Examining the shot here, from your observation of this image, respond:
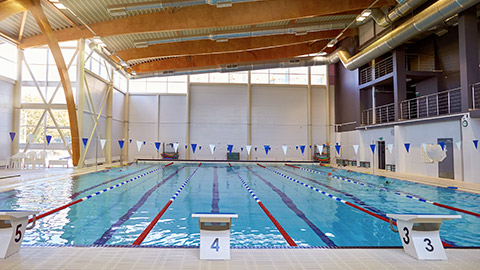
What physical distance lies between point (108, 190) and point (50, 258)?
15.3ft

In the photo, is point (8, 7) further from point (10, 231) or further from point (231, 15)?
point (10, 231)

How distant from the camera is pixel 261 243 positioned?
3.20 meters

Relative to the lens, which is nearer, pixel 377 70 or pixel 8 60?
pixel 8 60

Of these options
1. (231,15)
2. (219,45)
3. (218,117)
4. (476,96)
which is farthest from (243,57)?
Result: (476,96)

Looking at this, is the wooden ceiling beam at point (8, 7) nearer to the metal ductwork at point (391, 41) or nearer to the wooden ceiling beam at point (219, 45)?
the wooden ceiling beam at point (219, 45)

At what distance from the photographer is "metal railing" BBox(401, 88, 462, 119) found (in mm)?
9719

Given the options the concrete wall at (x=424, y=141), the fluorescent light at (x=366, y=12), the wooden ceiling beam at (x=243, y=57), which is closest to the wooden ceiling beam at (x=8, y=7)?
the wooden ceiling beam at (x=243, y=57)

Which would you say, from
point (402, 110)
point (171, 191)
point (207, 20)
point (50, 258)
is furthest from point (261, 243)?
point (402, 110)

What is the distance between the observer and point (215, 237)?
2.30 m

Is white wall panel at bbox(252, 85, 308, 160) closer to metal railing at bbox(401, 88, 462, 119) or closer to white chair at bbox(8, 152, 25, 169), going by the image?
metal railing at bbox(401, 88, 462, 119)

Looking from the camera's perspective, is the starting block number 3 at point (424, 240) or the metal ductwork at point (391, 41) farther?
the metal ductwork at point (391, 41)

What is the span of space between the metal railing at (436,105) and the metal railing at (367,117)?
2.04 metres

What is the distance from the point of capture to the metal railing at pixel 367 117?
13.8 meters

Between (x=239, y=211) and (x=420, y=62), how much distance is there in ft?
37.8
